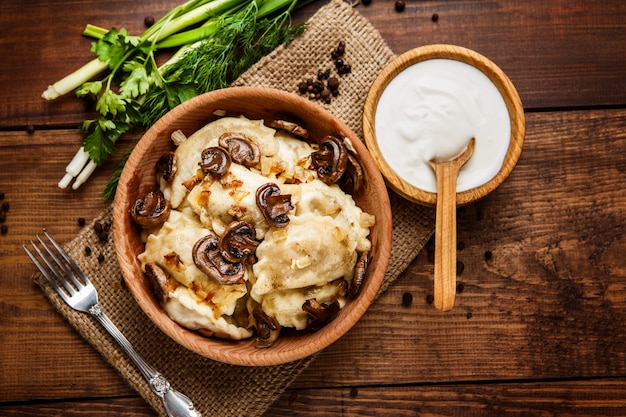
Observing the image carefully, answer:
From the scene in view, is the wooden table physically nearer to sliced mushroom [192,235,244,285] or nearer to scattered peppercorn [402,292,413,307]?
scattered peppercorn [402,292,413,307]

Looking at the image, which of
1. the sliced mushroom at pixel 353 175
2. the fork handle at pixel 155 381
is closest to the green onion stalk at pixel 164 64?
the fork handle at pixel 155 381

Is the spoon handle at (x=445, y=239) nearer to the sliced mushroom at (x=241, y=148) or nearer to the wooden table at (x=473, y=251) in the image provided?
the wooden table at (x=473, y=251)

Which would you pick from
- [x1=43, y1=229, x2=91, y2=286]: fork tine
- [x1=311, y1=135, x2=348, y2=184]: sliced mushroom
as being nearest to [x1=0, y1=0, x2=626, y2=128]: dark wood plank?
[x1=43, y1=229, x2=91, y2=286]: fork tine

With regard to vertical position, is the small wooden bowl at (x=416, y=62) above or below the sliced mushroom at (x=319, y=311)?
above

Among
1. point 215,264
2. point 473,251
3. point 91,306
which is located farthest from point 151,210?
point 473,251

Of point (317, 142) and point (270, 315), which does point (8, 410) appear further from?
point (317, 142)

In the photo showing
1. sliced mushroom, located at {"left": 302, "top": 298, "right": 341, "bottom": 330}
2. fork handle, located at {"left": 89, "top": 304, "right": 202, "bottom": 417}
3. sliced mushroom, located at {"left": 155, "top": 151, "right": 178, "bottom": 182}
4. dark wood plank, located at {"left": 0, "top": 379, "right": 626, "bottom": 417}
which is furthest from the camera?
dark wood plank, located at {"left": 0, "top": 379, "right": 626, "bottom": 417}
